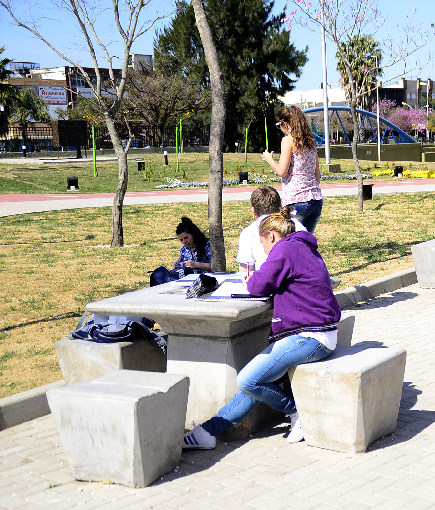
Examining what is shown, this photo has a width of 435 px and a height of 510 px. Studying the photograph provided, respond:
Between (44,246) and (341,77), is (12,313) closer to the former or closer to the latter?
(44,246)

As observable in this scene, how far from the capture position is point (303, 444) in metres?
4.37

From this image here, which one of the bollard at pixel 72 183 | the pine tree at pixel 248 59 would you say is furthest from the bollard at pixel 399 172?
the pine tree at pixel 248 59

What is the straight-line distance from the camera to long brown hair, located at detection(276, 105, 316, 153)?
6461 millimetres

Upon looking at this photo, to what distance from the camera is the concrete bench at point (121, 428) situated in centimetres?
372

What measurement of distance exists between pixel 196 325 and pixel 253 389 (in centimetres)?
55

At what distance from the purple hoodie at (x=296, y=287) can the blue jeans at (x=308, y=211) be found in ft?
8.59

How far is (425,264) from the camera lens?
920cm

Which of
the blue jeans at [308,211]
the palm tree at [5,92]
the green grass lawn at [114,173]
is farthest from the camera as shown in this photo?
the palm tree at [5,92]

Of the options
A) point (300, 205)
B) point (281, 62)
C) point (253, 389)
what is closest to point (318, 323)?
point (253, 389)

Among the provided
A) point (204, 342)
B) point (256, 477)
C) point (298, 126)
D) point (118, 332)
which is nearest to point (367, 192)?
point (298, 126)

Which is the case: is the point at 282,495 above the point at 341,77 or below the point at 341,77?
below

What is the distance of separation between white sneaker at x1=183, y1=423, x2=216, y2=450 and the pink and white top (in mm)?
3158

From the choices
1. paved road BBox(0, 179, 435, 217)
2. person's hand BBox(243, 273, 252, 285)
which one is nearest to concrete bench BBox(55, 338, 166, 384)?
person's hand BBox(243, 273, 252, 285)

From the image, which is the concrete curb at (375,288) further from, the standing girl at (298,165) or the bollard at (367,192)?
the bollard at (367,192)
